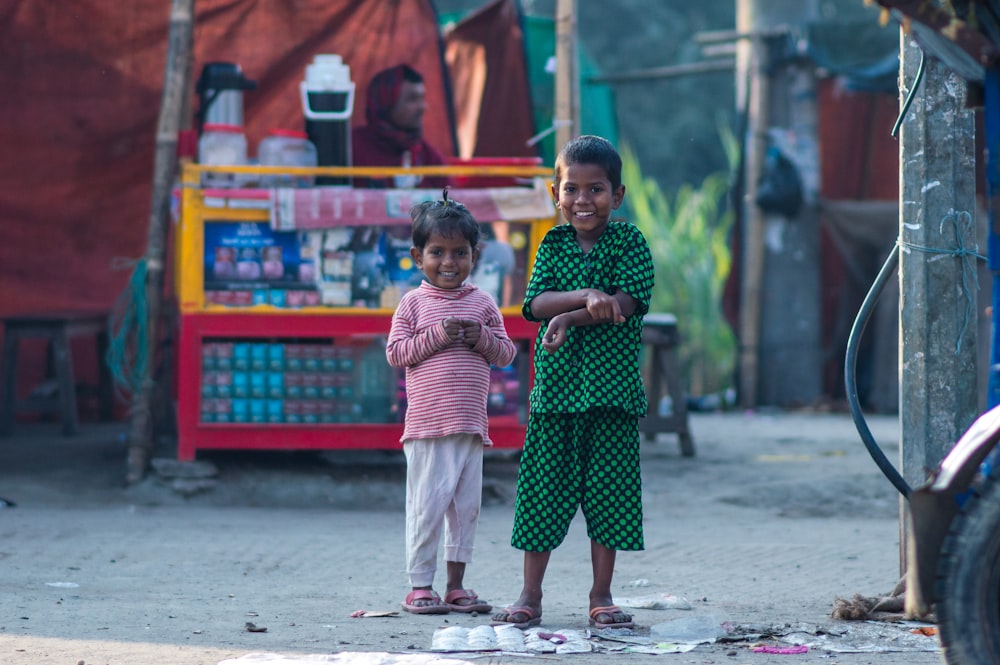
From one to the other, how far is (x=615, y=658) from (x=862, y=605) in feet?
3.39

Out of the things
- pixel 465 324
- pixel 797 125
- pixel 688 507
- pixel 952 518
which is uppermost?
pixel 797 125

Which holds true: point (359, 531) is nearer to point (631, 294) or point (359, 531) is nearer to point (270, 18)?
point (631, 294)

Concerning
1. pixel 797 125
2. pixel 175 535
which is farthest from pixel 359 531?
pixel 797 125

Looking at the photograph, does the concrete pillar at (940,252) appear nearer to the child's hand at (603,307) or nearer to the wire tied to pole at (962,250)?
the wire tied to pole at (962,250)

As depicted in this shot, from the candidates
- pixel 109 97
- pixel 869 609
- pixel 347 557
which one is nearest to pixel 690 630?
pixel 869 609

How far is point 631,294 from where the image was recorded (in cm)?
382

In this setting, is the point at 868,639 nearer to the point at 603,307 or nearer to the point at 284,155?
the point at 603,307

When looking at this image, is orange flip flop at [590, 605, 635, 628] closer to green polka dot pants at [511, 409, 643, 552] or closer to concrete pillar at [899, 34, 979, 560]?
green polka dot pants at [511, 409, 643, 552]

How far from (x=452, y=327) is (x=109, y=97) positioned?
14.9 feet

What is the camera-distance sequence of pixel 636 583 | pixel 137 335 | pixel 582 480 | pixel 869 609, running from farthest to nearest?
pixel 137 335 < pixel 636 583 < pixel 869 609 < pixel 582 480

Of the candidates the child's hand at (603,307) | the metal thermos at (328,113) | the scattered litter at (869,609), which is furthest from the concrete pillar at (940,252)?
the metal thermos at (328,113)

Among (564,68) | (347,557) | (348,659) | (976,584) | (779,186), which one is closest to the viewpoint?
(976,584)

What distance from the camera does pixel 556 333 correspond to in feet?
12.3

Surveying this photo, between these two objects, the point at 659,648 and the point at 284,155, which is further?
the point at 284,155
